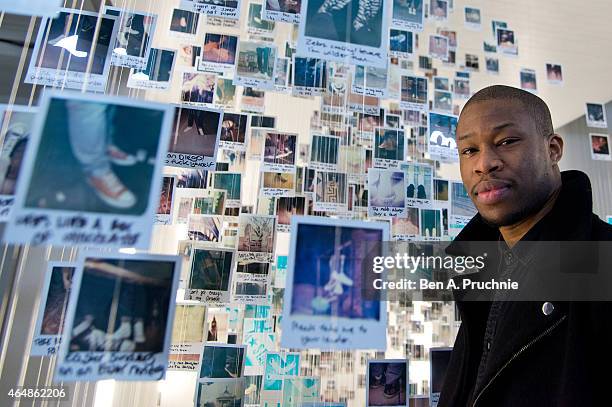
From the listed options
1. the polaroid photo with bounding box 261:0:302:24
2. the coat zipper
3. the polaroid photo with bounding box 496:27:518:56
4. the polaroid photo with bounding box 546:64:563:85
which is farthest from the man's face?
the polaroid photo with bounding box 546:64:563:85

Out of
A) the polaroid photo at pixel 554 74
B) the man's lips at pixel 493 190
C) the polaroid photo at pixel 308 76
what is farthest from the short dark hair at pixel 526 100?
the polaroid photo at pixel 554 74

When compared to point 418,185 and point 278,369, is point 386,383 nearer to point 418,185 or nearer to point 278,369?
point 278,369

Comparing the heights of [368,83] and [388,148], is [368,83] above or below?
above

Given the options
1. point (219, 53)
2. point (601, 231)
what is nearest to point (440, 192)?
point (601, 231)

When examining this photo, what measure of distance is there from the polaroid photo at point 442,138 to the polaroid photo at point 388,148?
0.08 meters

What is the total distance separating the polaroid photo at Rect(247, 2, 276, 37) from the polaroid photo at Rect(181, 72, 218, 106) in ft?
0.53

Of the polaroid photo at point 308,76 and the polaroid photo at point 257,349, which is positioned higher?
the polaroid photo at point 308,76

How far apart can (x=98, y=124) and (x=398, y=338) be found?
30.1 inches

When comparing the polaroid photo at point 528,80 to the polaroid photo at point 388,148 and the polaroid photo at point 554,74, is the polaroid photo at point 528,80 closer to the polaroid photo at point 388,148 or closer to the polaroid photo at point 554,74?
the polaroid photo at point 554,74

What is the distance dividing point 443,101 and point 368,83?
1.11ft

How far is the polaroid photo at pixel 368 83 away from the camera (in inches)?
30.2

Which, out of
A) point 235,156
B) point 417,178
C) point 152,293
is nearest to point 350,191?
point 417,178

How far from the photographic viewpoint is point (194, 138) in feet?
1.82

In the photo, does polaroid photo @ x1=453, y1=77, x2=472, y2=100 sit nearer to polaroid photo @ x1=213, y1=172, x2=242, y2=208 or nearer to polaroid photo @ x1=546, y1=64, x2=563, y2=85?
polaroid photo @ x1=546, y1=64, x2=563, y2=85
